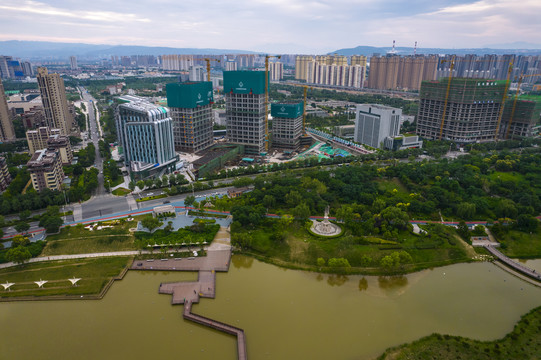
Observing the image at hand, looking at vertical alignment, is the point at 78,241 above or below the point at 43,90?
below

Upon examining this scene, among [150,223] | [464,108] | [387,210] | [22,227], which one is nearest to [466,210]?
[387,210]

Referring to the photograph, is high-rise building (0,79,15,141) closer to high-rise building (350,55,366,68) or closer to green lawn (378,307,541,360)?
green lawn (378,307,541,360)

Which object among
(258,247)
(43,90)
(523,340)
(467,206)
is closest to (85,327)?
(258,247)

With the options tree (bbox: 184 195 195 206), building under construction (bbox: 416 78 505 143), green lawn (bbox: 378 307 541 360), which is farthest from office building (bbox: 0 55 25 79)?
green lawn (bbox: 378 307 541 360)

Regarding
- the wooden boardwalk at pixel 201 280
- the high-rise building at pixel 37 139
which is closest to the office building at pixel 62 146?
the high-rise building at pixel 37 139

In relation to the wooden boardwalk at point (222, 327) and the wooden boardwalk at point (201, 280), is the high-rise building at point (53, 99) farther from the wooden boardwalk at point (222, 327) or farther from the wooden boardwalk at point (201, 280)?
the wooden boardwalk at point (222, 327)

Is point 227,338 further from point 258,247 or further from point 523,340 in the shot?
point 523,340
